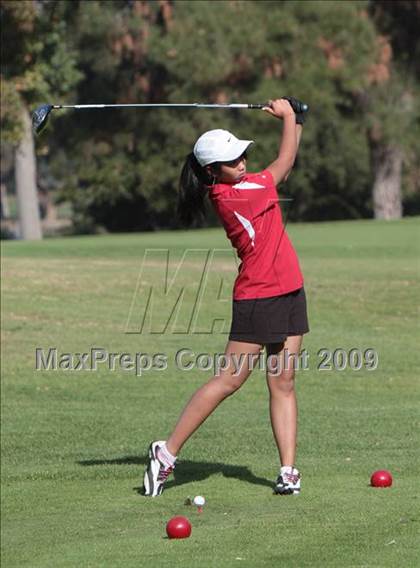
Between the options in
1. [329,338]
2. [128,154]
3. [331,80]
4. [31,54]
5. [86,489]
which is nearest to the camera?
[86,489]

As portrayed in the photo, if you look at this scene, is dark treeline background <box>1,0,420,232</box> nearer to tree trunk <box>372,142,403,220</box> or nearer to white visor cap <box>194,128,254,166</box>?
tree trunk <box>372,142,403,220</box>

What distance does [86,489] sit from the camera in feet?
29.5

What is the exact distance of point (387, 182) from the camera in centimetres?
5303

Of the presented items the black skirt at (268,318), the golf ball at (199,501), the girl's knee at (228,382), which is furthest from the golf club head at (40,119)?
the golf ball at (199,501)

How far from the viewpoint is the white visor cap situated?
307 inches

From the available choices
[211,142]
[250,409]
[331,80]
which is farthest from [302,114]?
[331,80]

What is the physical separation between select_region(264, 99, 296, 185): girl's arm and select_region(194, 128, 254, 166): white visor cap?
218 millimetres

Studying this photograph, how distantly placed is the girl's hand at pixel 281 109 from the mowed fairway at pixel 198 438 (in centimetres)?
223

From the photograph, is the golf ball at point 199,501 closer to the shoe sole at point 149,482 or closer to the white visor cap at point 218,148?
the shoe sole at point 149,482

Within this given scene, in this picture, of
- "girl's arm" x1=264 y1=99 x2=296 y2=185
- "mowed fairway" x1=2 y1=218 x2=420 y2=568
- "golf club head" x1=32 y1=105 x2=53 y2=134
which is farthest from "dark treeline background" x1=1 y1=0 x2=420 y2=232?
"girl's arm" x1=264 y1=99 x2=296 y2=185

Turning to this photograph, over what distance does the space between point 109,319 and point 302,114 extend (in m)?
10.7

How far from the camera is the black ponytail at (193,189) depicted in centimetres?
802

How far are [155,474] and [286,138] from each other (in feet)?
7.05

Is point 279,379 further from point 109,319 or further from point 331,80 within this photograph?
point 331,80
